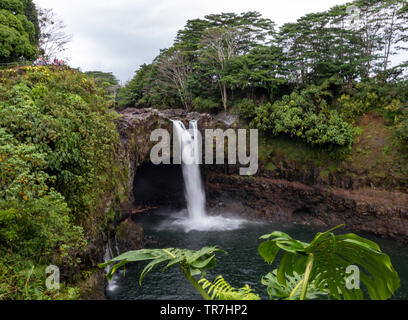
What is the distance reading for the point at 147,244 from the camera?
1270cm

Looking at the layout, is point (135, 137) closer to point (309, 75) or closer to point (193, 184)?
point (193, 184)

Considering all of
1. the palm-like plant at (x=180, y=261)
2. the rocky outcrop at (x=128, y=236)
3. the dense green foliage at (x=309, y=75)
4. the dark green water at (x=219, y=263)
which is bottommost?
the dark green water at (x=219, y=263)

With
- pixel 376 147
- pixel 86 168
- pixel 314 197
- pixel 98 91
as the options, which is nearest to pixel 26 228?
pixel 86 168

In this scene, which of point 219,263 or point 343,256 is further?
point 219,263

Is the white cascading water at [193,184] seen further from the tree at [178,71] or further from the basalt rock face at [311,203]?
the tree at [178,71]

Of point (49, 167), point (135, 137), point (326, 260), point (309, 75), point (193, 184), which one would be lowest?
point (193, 184)

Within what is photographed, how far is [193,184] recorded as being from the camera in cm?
1775

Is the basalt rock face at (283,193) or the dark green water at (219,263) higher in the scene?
the basalt rock face at (283,193)

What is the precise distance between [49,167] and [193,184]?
12.2 meters

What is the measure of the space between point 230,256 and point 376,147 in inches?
437

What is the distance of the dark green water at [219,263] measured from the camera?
28.3 feet

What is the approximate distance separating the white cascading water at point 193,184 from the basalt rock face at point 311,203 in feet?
2.82

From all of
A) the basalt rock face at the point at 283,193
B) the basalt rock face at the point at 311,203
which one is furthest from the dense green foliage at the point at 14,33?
the basalt rock face at the point at 311,203

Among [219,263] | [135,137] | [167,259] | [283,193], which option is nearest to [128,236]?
[219,263]
